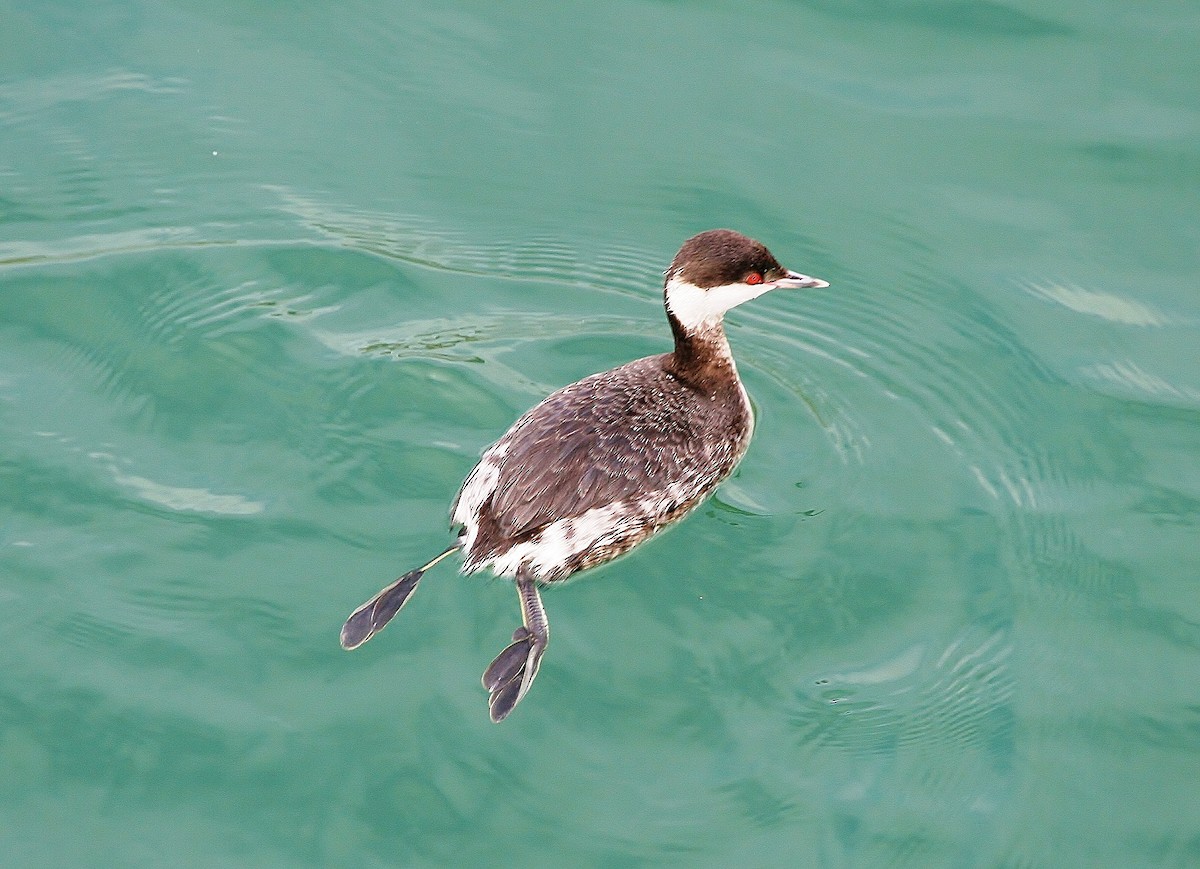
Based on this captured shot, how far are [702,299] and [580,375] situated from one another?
723 millimetres

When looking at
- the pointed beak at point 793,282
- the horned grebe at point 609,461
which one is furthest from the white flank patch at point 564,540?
the pointed beak at point 793,282

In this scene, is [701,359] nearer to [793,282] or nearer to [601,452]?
[793,282]

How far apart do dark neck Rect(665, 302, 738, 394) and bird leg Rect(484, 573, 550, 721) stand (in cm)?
152

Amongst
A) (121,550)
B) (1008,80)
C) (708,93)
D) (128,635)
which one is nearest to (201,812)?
(128,635)

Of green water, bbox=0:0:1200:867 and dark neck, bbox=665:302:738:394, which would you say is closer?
green water, bbox=0:0:1200:867

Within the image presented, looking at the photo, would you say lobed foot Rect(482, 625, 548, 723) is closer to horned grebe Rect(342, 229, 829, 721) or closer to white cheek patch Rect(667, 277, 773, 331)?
horned grebe Rect(342, 229, 829, 721)

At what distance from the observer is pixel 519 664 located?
485 centimetres

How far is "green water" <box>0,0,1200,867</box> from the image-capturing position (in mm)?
4672

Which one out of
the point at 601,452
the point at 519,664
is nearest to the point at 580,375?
the point at 601,452

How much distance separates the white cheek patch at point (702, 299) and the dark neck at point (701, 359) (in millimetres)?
44

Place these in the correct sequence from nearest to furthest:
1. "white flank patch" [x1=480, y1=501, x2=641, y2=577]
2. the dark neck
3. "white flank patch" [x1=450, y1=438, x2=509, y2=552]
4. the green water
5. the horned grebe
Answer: the green water < the horned grebe < "white flank patch" [x1=480, y1=501, x2=641, y2=577] < "white flank patch" [x1=450, y1=438, x2=509, y2=552] < the dark neck

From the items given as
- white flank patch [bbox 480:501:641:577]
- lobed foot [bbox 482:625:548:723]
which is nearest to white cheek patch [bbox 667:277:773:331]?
white flank patch [bbox 480:501:641:577]

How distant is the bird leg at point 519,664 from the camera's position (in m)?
4.76

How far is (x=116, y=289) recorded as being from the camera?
21.4ft
